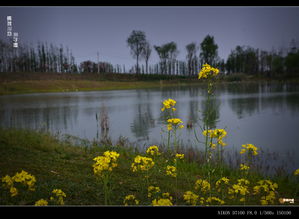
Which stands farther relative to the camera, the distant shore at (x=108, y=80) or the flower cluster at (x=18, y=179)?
the distant shore at (x=108, y=80)

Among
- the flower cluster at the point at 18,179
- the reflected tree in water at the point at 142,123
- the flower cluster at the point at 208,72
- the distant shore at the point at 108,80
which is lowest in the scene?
the reflected tree in water at the point at 142,123

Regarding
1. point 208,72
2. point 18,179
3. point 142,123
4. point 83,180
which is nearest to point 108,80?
point 142,123

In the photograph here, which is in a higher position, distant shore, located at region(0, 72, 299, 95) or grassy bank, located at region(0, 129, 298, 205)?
distant shore, located at region(0, 72, 299, 95)

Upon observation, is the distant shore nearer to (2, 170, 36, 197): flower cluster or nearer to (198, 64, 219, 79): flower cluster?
(198, 64, 219, 79): flower cluster

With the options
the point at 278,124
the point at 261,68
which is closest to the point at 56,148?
the point at 278,124

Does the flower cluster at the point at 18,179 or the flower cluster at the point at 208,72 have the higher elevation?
the flower cluster at the point at 208,72

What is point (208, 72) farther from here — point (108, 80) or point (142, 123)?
point (108, 80)

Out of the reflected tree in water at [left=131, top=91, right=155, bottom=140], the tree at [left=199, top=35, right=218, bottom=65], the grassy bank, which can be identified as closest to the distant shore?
the reflected tree in water at [left=131, top=91, right=155, bottom=140]

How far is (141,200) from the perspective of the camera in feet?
8.36

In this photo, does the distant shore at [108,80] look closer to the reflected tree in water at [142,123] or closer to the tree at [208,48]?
the reflected tree in water at [142,123]

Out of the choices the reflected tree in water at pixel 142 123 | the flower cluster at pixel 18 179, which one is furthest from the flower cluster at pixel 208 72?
A: the reflected tree in water at pixel 142 123

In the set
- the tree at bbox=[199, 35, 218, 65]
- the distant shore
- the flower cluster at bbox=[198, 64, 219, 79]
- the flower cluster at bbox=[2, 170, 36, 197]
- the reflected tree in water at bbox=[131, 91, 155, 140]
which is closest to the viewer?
the flower cluster at bbox=[2, 170, 36, 197]

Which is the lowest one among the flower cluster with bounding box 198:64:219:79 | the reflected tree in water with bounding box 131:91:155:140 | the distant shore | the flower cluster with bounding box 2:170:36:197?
the reflected tree in water with bounding box 131:91:155:140
